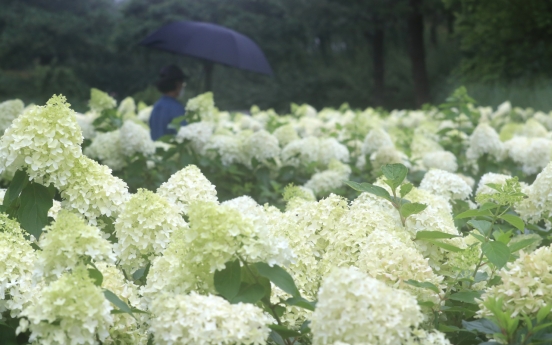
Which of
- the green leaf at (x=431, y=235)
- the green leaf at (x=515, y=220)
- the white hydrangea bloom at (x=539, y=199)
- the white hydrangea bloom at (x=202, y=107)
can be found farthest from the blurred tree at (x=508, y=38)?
the green leaf at (x=431, y=235)

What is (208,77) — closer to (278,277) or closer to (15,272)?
(15,272)

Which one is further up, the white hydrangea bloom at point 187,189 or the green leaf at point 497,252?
the green leaf at point 497,252

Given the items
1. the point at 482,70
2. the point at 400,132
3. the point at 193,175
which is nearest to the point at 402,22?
the point at 482,70

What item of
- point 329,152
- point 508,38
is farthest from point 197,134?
point 508,38

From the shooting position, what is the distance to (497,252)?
5.49ft

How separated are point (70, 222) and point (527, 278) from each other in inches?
40.1

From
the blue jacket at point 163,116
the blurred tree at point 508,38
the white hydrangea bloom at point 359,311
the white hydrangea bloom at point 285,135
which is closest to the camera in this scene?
the white hydrangea bloom at point 359,311

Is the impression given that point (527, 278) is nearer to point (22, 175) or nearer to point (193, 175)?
point (193, 175)

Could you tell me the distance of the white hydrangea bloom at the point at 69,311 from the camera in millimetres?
1368

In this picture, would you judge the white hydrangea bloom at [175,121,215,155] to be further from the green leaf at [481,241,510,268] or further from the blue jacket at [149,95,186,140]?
the green leaf at [481,241,510,268]

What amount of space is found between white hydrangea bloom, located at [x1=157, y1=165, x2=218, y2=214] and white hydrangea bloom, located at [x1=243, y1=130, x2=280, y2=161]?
235 centimetres

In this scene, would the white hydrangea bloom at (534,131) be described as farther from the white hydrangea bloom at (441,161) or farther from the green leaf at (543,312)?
the green leaf at (543,312)

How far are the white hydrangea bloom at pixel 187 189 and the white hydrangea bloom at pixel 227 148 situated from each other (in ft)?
7.67

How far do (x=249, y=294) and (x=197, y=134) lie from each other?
321 cm
